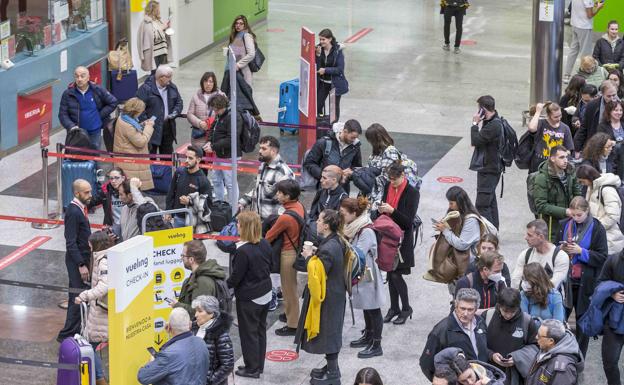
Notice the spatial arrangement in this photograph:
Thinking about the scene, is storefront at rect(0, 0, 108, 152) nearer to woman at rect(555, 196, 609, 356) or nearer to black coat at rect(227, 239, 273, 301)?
black coat at rect(227, 239, 273, 301)

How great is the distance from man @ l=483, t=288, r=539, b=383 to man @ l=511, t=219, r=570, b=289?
3.38ft

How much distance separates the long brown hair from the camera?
10.5 metres

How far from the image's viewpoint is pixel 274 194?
522 inches

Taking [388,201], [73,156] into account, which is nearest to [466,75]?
[73,156]

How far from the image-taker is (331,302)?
1145cm

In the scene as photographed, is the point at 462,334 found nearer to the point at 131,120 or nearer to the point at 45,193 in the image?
the point at 131,120

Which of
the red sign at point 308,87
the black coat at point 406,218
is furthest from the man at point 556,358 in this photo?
the red sign at point 308,87

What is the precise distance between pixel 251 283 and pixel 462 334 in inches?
90.8

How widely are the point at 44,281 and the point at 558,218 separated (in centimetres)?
565

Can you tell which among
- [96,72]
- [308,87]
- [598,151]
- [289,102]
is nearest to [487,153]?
Result: [598,151]

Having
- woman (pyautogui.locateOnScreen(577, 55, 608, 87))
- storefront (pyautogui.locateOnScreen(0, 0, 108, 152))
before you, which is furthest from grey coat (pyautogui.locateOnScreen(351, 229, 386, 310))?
storefront (pyautogui.locateOnScreen(0, 0, 108, 152))

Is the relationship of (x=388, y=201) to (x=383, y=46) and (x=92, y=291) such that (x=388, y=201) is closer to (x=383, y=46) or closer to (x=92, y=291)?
(x=92, y=291)

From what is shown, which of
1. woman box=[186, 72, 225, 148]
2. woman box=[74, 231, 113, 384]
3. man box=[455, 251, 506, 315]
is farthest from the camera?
woman box=[186, 72, 225, 148]

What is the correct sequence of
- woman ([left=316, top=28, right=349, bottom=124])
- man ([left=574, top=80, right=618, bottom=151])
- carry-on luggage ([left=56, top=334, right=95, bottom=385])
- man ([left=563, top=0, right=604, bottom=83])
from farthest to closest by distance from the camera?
man ([left=563, top=0, right=604, bottom=83]) < woman ([left=316, top=28, right=349, bottom=124]) < man ([left=574, top=80, right=618, bottom=151]) < carry-on luggage ([left=56, top=334, right=95, bottom=385])
